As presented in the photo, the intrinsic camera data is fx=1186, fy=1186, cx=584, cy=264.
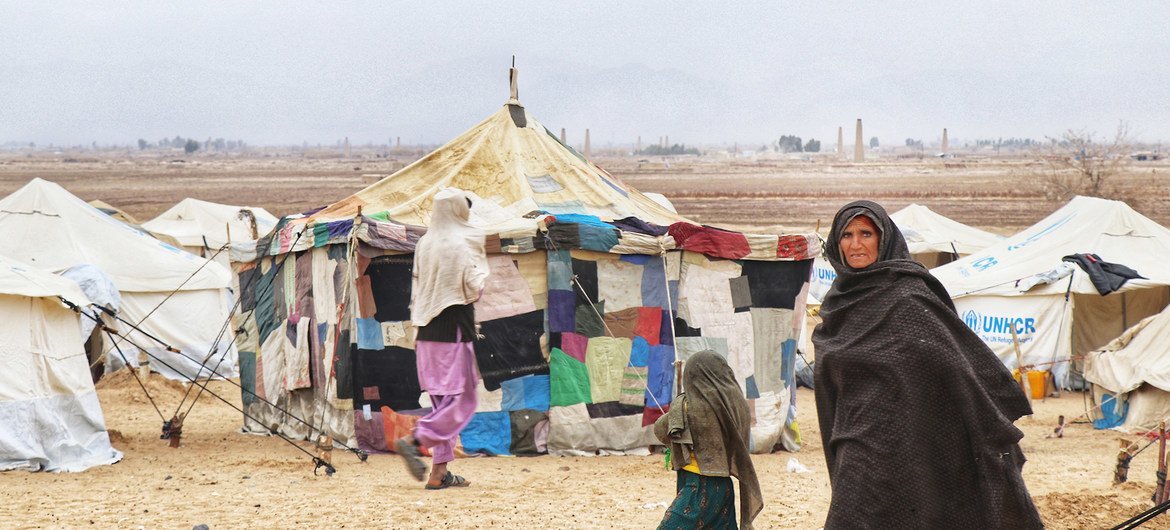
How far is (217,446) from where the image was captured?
9.09 m

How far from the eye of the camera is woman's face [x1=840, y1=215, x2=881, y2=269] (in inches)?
145

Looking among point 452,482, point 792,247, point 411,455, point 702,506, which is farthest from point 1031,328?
point 702,506

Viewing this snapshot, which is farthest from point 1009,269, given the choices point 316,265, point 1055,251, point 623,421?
point 316,265

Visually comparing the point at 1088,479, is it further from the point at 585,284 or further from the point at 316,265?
the point at 316,265

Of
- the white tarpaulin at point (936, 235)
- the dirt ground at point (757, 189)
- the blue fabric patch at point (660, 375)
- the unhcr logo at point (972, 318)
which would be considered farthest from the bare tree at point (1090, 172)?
the blue fabric patch at point (660, 375)

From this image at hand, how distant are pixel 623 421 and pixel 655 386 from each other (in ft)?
1.16

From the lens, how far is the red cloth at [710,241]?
338 inches

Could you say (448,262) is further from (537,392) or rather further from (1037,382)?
(1037,382)

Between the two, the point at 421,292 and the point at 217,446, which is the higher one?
the point at 421,292

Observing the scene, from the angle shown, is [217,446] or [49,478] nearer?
[49,478]

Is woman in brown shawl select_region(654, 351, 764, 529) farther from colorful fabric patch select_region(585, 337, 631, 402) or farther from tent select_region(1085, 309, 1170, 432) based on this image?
tent select_region(1085, 309, 1170, 432)

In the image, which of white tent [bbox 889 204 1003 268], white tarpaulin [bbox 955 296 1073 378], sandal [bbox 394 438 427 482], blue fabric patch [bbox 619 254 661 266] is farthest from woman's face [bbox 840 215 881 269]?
white tent [bbox 889 204 1003 268]

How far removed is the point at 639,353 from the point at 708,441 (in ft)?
12.9

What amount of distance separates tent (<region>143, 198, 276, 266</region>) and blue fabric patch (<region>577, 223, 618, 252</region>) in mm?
12544
